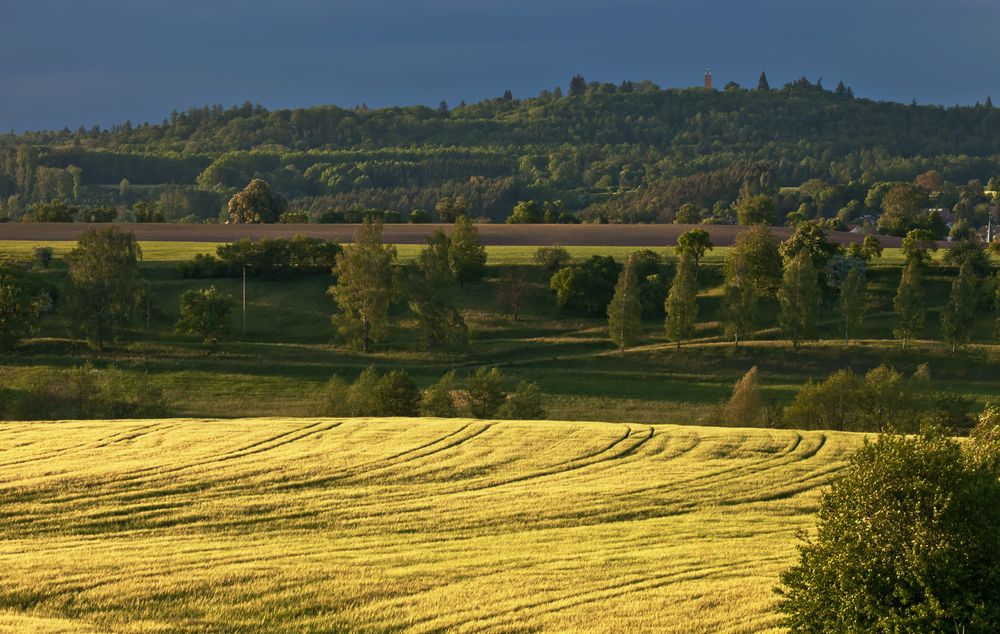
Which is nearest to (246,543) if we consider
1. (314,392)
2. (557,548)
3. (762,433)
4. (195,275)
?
(557,548)

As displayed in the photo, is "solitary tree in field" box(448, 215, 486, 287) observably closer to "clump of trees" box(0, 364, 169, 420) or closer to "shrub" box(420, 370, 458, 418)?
"shrub" box(420, 370, 458, 418)

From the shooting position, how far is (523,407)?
2527 inches

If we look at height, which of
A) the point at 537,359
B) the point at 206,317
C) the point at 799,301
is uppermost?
the point at 799,301

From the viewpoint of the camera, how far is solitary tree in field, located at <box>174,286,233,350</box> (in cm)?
8725

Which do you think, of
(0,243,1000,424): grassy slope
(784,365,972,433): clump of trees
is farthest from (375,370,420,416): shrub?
(784,365,972,433): clump of trees

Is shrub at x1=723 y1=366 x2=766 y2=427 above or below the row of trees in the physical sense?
below

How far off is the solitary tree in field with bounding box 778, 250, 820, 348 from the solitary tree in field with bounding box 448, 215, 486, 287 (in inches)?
1231

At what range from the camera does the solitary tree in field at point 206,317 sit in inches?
3435

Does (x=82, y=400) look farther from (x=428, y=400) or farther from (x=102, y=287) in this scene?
(x=102, y=287)

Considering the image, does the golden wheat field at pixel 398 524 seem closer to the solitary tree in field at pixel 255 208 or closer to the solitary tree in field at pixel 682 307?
the solitary tree in field at pixel 682 307

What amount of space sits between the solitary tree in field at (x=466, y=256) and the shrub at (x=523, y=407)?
42.9m

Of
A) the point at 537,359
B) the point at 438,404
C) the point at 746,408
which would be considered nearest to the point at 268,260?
the point at 537,359

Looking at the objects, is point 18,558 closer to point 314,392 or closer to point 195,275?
point 314,392

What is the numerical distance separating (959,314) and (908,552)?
69.9 m
